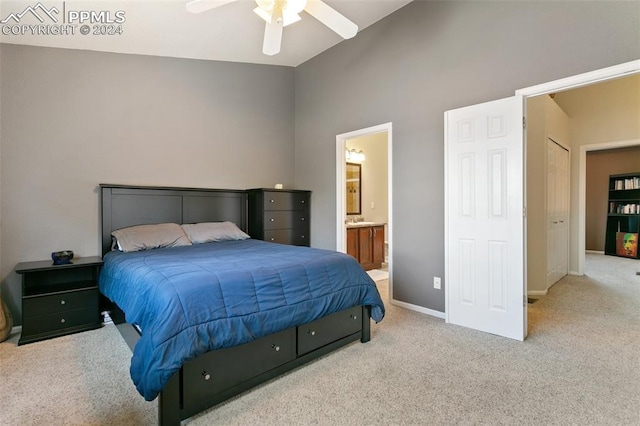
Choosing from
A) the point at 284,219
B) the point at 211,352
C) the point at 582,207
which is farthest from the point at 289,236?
the point at 582,207

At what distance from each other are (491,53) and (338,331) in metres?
2.76

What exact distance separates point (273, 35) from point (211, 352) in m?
2.32

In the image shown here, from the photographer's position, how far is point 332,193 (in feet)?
14.5

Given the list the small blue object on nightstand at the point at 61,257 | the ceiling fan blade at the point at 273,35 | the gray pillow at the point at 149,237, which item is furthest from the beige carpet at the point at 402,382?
the ceiling fan blade at the point at 273,35

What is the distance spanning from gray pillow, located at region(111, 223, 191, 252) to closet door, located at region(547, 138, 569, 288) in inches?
184

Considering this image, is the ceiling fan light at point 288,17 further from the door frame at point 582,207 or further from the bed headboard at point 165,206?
the door frame at point 582,207

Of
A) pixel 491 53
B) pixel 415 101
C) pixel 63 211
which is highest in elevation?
pixel 491 53

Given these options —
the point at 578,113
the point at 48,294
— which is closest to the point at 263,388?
the point at 48,294

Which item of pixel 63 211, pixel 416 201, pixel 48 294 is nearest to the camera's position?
pixel 48 294

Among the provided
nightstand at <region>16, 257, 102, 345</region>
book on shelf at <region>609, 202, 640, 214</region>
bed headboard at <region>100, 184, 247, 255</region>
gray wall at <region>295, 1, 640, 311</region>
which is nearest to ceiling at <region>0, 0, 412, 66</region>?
gray wall at <region>295, 1, 640, 311</region>

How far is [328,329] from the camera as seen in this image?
238 cm

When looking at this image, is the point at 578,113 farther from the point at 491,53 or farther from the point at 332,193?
the point at 332,193

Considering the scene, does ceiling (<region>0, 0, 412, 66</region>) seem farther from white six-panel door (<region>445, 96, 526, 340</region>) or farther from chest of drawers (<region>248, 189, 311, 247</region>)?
chest of drawers (<region>248, 189, 311, 247</region>)

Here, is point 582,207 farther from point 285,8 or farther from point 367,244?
point 285,8
